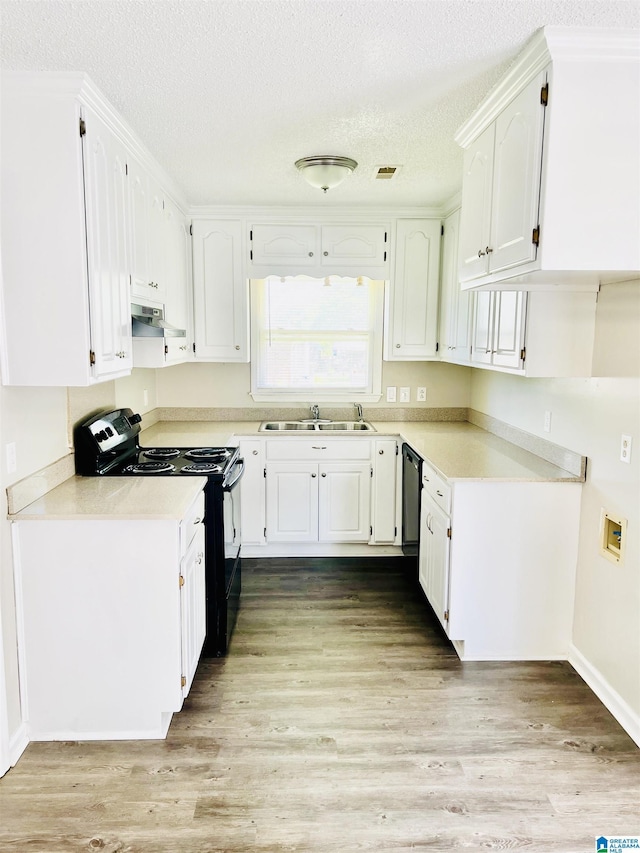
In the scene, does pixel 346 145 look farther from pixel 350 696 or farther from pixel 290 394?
pixel 350 696

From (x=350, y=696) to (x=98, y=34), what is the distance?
2669 millimetres

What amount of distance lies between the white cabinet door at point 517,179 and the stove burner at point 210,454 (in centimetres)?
173

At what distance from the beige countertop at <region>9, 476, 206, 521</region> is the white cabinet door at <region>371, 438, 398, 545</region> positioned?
160 centimetres

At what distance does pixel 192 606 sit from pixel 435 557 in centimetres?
133

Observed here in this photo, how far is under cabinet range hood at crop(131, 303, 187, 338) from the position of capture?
273cm

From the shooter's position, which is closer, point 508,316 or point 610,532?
point 610,532

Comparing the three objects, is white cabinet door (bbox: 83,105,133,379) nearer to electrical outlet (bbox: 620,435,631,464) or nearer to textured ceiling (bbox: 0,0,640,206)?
textured ceiling (bbox: 0,0,640,206)

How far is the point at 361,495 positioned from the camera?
4016 mm

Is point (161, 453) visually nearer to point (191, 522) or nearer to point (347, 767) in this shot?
point (191, 522)

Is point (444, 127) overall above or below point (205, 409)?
above

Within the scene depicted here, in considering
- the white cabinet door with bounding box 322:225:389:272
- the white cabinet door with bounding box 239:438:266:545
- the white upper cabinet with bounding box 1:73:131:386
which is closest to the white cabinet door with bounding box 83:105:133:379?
the white upper cabinet with bounding box 1:73:131:386

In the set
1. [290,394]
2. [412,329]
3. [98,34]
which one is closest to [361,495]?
[290,394]
